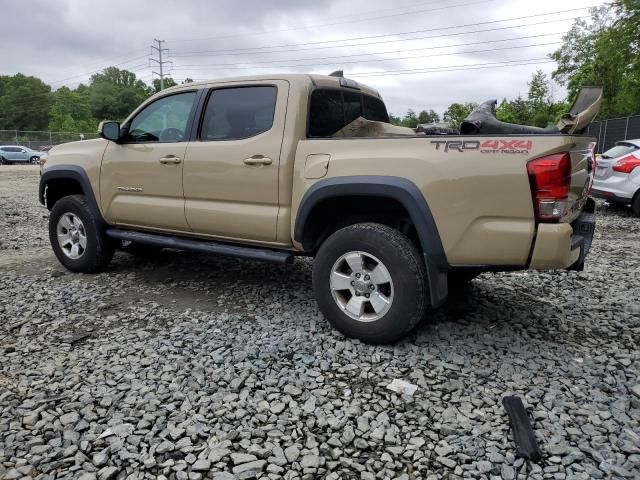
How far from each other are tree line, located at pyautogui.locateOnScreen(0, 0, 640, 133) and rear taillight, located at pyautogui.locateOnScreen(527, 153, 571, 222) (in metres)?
1.76

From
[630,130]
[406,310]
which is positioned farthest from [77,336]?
[630,130]

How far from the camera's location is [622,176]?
9188mm

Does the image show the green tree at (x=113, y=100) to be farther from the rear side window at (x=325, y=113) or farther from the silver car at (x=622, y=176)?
the rear side window at (x=325, y=113)

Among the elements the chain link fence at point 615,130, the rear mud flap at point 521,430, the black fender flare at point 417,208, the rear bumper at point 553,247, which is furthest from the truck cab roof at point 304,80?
the chain link fence at point 615,130

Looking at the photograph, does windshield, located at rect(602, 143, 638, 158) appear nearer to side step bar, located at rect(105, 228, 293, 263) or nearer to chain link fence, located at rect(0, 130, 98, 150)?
side step bar, located at rect(105, 228, 293, 263)

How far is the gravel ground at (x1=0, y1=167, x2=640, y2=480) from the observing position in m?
2.39

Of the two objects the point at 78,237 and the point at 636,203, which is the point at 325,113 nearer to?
the point at 78,237

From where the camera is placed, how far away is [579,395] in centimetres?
291

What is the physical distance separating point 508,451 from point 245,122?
10.1ft

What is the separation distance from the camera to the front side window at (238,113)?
4051 mm

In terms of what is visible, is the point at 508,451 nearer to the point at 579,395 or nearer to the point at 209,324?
the point at 579,395

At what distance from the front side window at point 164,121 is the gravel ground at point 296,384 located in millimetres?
1490

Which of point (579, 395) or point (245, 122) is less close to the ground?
point (245, 122)

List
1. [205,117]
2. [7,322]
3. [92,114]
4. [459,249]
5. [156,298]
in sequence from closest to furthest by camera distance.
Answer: [459,249]
[7,322]
[205,117]
[156,298]
[92,114]
